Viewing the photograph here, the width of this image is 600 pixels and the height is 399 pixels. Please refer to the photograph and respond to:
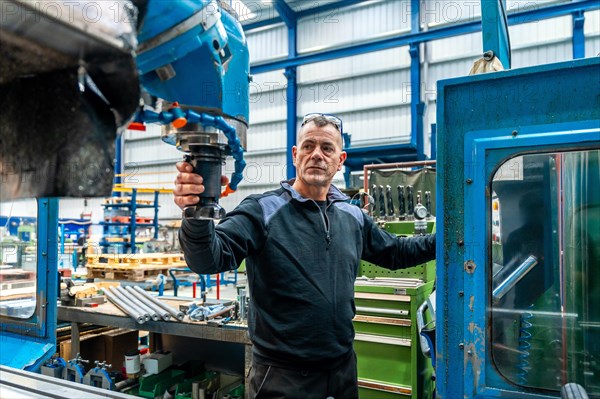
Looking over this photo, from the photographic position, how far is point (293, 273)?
1447 millimetres

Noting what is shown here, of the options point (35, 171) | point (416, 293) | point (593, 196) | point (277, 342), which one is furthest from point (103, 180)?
point (416, 293)

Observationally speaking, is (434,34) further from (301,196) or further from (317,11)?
(301,196)

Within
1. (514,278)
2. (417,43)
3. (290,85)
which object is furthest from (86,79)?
(290,85)

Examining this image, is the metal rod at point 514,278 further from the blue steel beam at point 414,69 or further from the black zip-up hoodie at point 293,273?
the blue steel beam at point 414,69

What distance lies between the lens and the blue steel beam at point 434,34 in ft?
14.8

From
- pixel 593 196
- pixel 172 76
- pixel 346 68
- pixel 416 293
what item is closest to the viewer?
pixel 172 76

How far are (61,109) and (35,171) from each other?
11cm

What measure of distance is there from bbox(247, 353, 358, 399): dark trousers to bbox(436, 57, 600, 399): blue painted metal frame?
1.50ft

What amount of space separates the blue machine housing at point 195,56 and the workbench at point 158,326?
1.59 m

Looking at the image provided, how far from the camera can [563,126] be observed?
0.97 m

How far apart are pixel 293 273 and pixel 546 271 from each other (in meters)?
0.77

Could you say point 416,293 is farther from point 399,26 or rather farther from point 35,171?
point 399,26

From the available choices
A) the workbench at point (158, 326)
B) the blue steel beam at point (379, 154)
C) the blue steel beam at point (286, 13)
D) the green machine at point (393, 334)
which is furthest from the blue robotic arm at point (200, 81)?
the blue steel beam at point (286, 13)

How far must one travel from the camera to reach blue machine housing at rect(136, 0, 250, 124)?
0.73 m
